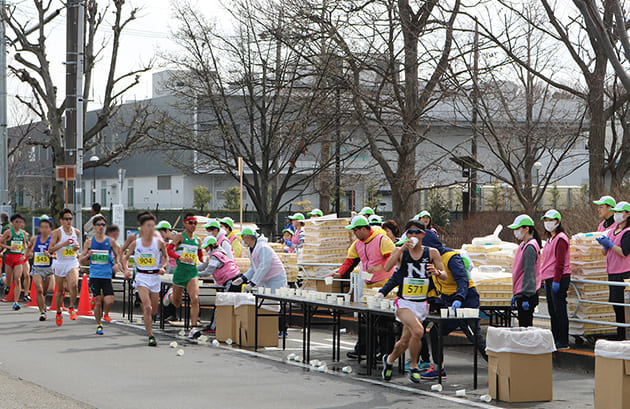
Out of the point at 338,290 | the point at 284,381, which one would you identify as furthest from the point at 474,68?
the point at 284,381

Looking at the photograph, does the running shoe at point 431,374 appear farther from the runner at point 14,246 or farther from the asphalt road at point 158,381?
the runner at point 14,246

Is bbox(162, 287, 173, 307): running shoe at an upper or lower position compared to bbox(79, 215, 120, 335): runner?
lower

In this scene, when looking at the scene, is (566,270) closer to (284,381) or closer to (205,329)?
(284,381)

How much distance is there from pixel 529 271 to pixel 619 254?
1451mm

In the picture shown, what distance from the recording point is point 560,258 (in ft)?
39.2

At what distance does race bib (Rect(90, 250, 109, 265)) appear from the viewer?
49.9 ft

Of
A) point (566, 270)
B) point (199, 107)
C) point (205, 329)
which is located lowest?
point (205, 329)

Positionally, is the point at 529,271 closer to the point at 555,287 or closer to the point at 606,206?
the point at 555,287

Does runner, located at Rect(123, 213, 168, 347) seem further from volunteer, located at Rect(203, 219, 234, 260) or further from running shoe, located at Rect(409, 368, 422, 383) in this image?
running shoe, located at Rect(409, 368, 422, 383)

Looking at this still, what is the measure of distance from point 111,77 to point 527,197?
52.9 ft

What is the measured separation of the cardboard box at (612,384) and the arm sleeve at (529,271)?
2960 millimetres

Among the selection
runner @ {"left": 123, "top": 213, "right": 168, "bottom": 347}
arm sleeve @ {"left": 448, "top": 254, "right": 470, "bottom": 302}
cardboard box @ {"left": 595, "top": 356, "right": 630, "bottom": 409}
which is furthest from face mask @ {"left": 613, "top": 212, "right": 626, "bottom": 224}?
runner @ {"left": 123, "top": 213, "right": 168, "bottom": 347}

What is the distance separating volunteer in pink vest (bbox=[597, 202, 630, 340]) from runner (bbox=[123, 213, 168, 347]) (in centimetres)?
675

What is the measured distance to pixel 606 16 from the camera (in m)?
18.9
